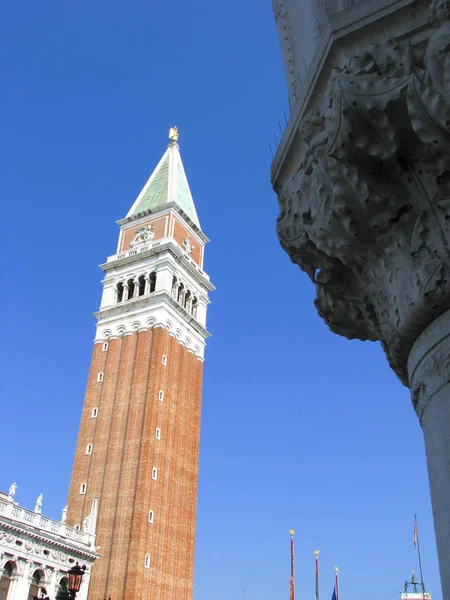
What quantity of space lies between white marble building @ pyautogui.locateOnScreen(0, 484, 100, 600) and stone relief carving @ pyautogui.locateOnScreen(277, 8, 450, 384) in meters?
28.2

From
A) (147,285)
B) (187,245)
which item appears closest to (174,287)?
(147,285)

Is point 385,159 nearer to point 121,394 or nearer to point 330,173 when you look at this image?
point 330,173

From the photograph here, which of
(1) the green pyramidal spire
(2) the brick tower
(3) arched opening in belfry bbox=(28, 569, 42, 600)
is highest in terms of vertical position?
(1) the green pyramidal spire

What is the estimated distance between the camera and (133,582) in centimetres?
3628

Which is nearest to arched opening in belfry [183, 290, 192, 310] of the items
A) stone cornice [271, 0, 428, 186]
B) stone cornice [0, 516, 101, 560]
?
stone cornice [0, 516, 101, 560]

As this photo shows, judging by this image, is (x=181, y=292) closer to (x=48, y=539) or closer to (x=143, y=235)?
(x=143, y=235)

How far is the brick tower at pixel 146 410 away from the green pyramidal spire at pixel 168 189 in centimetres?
20

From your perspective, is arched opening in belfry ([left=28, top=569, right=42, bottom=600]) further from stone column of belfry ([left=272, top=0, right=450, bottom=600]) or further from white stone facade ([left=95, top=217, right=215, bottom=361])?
stone column of belfry ([left=272, top=0, right=450, bottom=600])

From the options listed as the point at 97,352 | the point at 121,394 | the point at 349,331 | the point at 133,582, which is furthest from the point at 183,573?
the point at 349,331

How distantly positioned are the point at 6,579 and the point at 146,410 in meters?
15.3

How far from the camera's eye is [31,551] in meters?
30.6

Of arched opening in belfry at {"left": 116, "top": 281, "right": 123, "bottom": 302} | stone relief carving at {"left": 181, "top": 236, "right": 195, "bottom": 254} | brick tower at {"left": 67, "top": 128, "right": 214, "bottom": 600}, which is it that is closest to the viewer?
brick tower at {"left": 67, "top": 128, "right": 214, "bottom": 600}

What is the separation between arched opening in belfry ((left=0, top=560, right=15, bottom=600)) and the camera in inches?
1123

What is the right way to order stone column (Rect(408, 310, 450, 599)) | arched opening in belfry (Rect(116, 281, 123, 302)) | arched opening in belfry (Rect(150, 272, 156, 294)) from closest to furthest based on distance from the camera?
stone column (Rect(408, 310, 450, 599)) < arched opening in belfry (Rect(150, 272, 156, 294)) < arched opening in belfry (Rect(116, 281, 123, 302))
